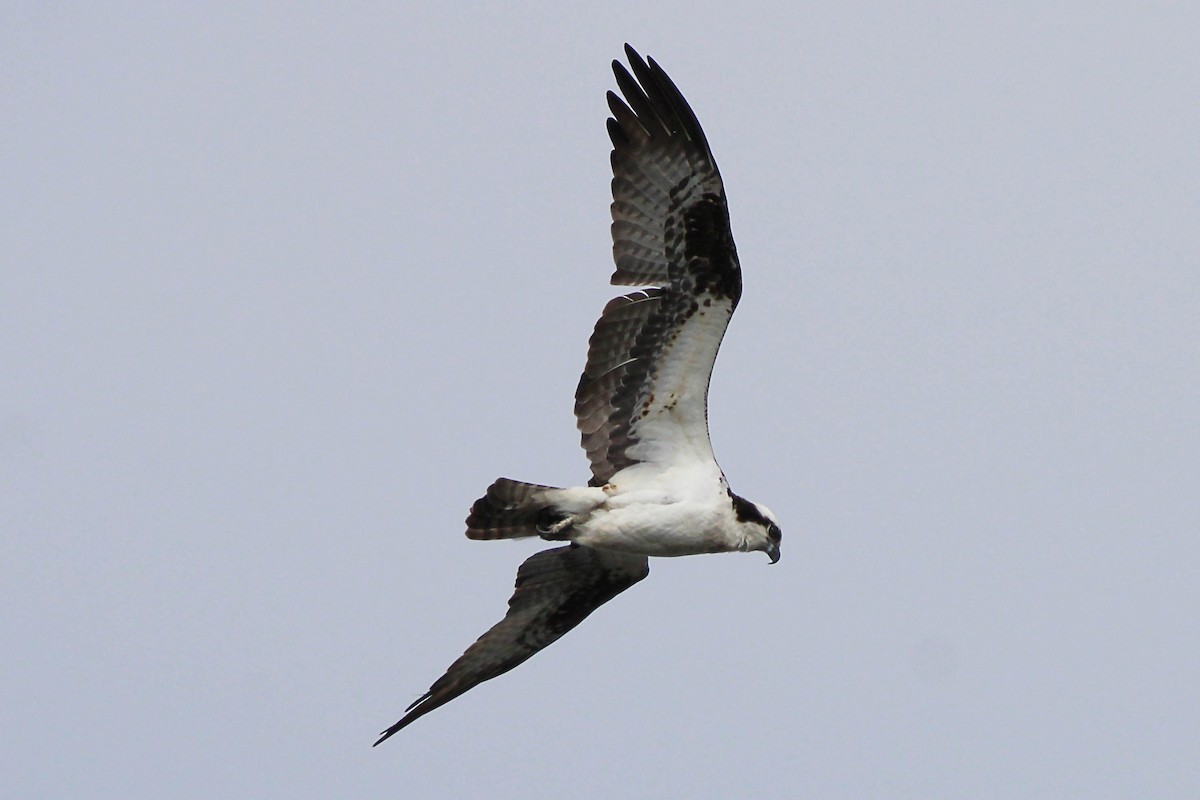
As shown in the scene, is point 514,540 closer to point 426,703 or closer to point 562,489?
point 562,489

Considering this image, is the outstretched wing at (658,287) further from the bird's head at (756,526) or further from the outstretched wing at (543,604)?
the outstretched wing at (543,604)

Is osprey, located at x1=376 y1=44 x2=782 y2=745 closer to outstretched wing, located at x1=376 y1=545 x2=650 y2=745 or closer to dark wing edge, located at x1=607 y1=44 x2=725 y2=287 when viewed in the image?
dark wing edge, located at x1=607 y1=44 x2=725 y2=287

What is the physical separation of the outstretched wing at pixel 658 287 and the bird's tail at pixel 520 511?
452 mm

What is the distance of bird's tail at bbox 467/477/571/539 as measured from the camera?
13445mm

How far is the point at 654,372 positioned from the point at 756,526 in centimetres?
125

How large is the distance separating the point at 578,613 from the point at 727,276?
3.09m

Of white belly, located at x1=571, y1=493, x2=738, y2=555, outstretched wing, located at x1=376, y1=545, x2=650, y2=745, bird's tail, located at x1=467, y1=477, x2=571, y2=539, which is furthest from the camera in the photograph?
outstretched wing, located at x1=376, y1=545, x2=650, y2=745

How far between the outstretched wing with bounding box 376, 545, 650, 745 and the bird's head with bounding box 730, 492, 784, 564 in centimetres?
143

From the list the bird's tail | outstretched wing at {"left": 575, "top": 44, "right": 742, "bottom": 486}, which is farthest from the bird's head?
the bird's tail

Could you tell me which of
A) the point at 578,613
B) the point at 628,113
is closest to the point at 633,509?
the point at 578,613

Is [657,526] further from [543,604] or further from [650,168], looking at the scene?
[650,168]

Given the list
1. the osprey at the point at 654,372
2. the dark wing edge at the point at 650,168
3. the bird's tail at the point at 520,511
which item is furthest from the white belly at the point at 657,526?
the dark wing edge at the point at 650,168

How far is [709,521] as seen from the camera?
13.3 m

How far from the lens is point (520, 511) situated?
44.2ft
